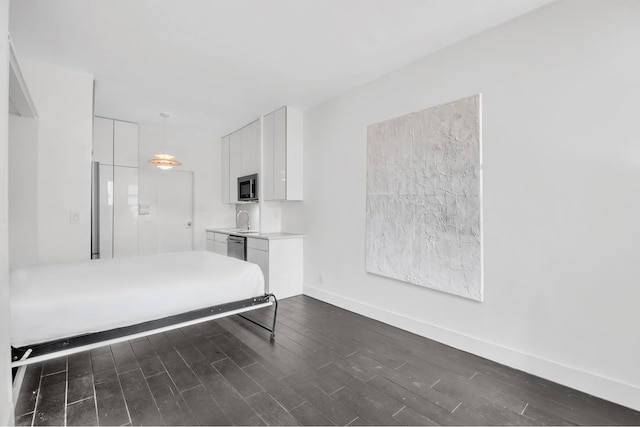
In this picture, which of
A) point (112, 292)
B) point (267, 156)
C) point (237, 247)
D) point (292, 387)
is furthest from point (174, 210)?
point (292, 387)

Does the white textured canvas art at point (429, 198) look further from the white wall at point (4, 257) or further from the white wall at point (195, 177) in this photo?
the white wall at point (195, 177)

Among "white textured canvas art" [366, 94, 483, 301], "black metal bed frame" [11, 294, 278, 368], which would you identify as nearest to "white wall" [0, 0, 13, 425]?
"black metal bed frame" [11, 294, 278, 368]

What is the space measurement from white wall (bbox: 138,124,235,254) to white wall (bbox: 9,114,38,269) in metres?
2.02

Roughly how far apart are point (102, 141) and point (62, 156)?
1735 millimetres

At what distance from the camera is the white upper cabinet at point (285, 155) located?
14.0 feet

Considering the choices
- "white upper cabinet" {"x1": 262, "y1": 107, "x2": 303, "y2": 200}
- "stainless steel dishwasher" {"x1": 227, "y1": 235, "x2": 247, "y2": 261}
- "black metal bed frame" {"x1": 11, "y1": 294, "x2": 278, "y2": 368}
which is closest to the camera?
"black metal bed frame" {"x1": 11, "y1": 294, "x2": 278, "y2": 368}

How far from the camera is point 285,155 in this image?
13.9 ft

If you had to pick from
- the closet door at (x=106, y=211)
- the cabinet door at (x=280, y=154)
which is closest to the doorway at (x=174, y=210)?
the closet door at (x=106, y=211)

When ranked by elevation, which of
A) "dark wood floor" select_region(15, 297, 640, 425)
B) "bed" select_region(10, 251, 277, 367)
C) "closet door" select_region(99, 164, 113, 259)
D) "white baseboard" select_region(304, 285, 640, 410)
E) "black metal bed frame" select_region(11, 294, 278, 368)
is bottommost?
"dark wood floor" select_region(15, 297, 640, 425)

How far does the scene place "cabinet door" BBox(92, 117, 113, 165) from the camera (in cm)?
456

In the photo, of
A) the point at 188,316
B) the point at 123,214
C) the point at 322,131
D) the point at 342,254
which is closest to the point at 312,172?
the point at 322,131

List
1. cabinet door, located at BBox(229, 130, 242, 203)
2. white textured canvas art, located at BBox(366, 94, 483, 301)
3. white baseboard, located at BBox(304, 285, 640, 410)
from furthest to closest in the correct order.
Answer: cabinet door, located at BBox(229, 130, 242, 203) < white textured canvas art, located at BBox(366, 94, 483, 301) < white baseboard, located at BBox(304, 285, 640, 410)

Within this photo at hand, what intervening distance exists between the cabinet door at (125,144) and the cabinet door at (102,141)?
0.05m

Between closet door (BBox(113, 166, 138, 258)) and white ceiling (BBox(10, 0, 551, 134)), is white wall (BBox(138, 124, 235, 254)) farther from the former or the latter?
white ceiling (BBox(10, 0, 551, 134))
